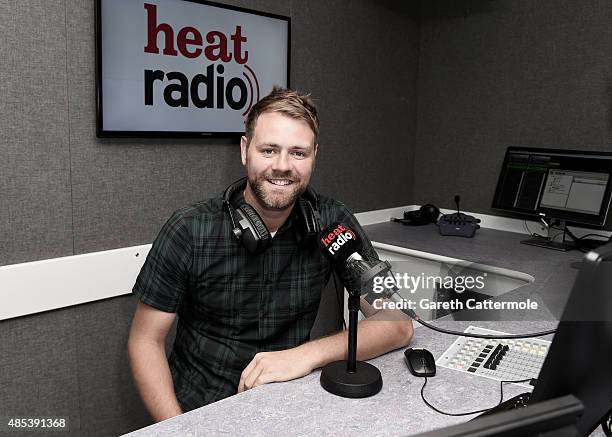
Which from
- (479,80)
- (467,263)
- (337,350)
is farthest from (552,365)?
(479,80)

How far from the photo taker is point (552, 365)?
2.39 ft

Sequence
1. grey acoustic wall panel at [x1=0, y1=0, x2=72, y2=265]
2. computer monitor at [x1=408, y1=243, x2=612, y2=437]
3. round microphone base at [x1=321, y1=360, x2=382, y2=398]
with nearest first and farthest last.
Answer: computer monitor at [x1=408, y1=243, x2=612, y2=437] < round microphone base at [x1=321, y1=360, x2=382, y2=398] < grey acoustic wall panel at [x1=0, y1=0, x2=72, y2=265]

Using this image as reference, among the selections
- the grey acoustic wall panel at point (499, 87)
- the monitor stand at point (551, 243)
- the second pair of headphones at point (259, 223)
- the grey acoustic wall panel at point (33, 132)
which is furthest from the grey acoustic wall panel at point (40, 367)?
the grey acoustic wall panel at point (499, 87)

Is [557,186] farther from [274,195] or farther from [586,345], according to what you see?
[586,345]

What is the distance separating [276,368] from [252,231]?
368 millimetres

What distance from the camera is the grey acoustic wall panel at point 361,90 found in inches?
102

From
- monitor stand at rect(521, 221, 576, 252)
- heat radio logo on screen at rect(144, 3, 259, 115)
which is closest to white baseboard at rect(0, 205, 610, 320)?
heat radio logo on screen at rect(144, 3, 259, 115)

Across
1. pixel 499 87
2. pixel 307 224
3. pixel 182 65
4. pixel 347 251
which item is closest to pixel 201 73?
pixel 182 65

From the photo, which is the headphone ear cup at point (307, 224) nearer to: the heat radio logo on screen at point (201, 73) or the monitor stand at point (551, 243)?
the heat radio logo on screen at point (201, 73)

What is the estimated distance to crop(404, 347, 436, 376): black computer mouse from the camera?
1.22 m

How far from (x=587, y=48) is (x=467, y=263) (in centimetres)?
119

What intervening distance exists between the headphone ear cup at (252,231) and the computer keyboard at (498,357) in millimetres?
515

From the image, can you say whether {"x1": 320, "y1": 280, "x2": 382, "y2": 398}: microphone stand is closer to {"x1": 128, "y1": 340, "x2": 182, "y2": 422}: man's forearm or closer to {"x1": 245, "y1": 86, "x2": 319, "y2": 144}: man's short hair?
{"x1": 128, "y1": 340, "x2": 182, "y2": 422}: man's forearm

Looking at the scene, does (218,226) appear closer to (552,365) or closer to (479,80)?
(552,365)
